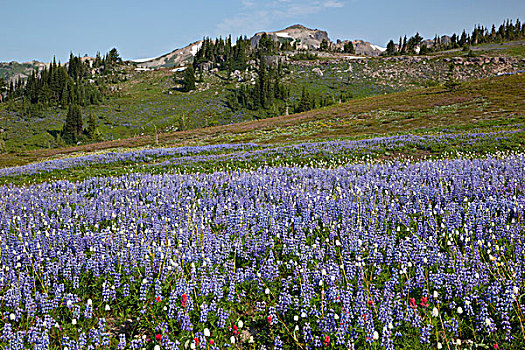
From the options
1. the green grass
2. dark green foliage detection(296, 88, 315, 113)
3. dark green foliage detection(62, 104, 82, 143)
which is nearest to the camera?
dark green foliage detection(62, 104, 82, 143)

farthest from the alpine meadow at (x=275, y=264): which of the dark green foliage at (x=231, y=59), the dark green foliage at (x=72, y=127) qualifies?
the dark green foliage at (x=231, y=59)

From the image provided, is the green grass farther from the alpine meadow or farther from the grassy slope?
the alpine meadow

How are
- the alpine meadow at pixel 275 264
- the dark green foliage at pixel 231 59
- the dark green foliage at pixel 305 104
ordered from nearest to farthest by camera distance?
the alpine meadow at pixel 275 264 → the dark green foliage at pixel 305 104 → the dark green foliage at pixel 231 59

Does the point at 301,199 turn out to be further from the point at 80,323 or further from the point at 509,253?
the point at 80,323

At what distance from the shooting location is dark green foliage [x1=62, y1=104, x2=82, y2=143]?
378 ft

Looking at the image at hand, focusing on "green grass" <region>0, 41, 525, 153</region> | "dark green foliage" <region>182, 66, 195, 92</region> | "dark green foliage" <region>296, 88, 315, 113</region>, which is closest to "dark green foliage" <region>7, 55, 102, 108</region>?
"green grass" <region>0, 41, 525, 153</region>

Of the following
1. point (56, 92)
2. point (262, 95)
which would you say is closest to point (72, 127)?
point (56, 92)

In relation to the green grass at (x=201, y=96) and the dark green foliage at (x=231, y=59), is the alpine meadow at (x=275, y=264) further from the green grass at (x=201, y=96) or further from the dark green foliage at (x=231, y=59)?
the dark green foliage at (x=231, y=59)

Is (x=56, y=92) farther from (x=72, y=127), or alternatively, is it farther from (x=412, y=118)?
(x=412, y=118)

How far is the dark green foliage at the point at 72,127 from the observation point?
378ft

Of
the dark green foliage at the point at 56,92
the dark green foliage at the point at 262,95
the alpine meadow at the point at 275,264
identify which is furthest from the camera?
the dark green foliage at the point at 56,92

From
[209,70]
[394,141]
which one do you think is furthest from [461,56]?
[394,141]

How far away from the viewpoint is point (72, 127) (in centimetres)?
11856

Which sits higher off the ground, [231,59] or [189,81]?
[231,59]
